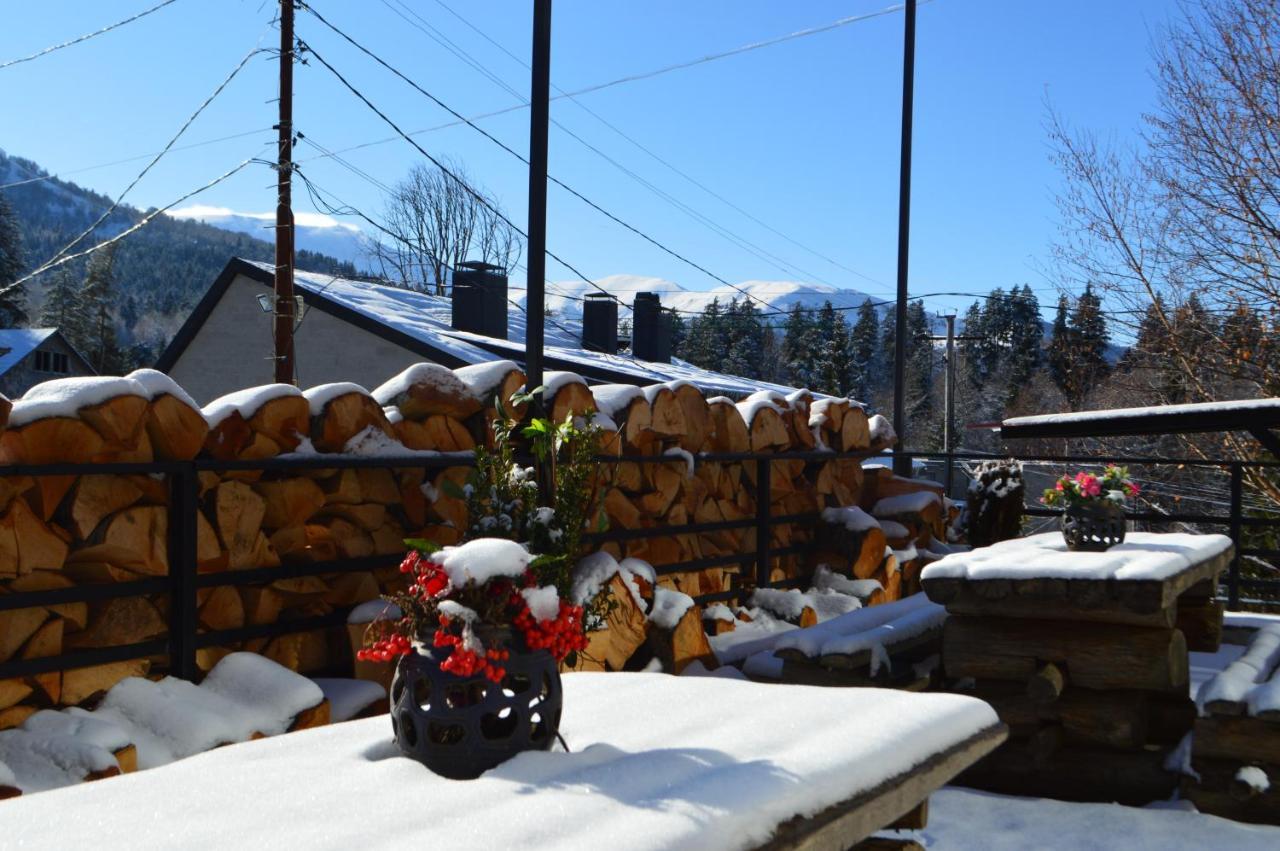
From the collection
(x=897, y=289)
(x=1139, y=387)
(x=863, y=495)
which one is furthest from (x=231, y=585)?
(x=1139, y=387)

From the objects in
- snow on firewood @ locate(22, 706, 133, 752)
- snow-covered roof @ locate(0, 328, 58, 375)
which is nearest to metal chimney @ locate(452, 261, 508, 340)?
snow on firewood @ locate(22, 706, 133, 752)

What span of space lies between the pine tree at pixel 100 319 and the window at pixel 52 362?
2.48m

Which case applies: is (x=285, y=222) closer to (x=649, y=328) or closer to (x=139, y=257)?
(x=649, y=328)

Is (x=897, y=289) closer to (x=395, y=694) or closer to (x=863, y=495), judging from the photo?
(x=863, y=495)

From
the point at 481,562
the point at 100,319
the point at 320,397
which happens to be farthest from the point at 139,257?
the point at 481,562

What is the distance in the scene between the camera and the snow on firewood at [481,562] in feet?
6.93

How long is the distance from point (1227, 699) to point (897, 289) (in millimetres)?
6724

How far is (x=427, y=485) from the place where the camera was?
4.90 m

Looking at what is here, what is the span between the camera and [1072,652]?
456 cm

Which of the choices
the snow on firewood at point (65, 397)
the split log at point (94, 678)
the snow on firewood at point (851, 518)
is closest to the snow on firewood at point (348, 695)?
the split log at point (94, 678)

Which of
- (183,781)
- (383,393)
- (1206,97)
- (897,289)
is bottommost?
(183,781)

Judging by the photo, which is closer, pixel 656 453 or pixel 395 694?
pixel 395 694

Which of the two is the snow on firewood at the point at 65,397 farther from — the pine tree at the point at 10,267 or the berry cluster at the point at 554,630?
the pine tree at the point at 10,267

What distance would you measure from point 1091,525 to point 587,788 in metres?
4.23
